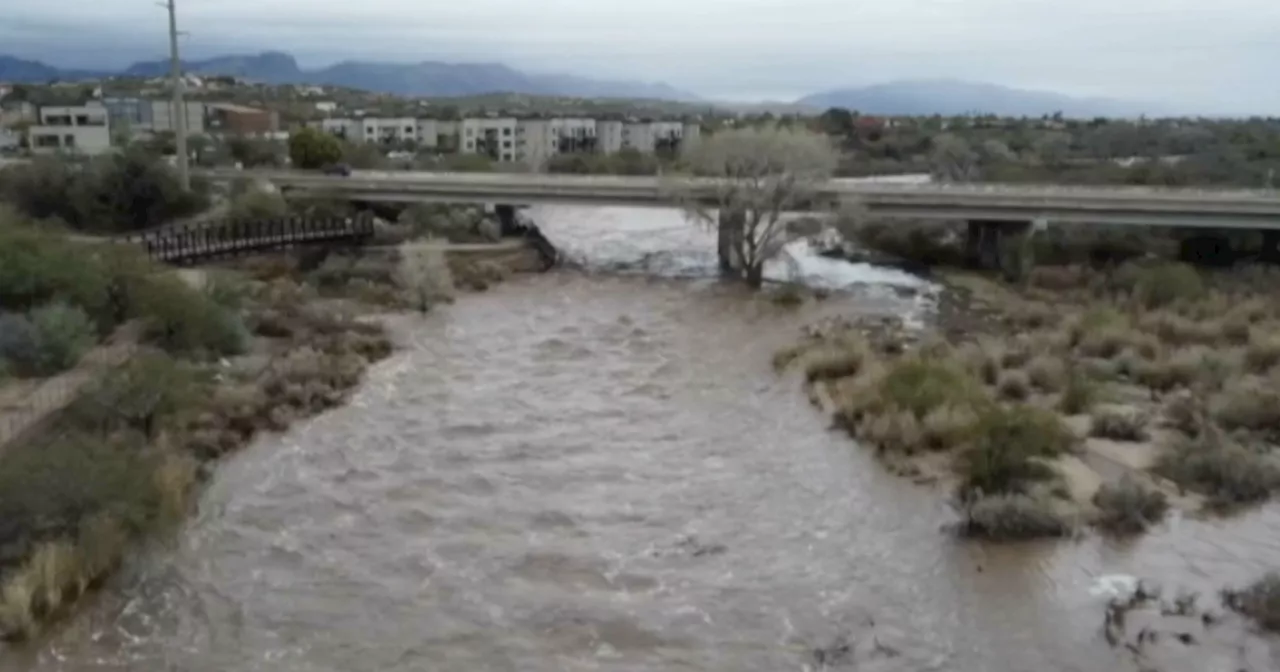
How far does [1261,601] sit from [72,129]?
2631 inches

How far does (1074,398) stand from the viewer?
23.1 meters

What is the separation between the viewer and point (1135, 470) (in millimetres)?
19594

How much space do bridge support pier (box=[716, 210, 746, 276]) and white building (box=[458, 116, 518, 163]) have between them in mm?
49327

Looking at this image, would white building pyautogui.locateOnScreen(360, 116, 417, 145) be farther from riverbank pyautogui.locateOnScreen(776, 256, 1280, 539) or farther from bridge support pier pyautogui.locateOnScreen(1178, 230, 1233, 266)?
riverbank pyautogui.locateOnScreen(776, 256, 1280, 539)

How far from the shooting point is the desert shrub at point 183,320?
24.4 m

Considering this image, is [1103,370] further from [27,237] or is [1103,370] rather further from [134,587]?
[27,237]

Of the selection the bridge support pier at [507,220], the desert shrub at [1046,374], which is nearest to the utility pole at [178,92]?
the bridge support pier at [507,220]

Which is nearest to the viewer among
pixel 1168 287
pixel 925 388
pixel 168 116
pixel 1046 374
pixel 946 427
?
pixel 946 427

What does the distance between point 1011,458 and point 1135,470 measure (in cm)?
332

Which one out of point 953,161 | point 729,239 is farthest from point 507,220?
point 953,161

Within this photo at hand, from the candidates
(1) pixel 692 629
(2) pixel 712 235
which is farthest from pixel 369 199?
(1) pixel 692 629

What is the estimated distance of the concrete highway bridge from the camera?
40.0 m

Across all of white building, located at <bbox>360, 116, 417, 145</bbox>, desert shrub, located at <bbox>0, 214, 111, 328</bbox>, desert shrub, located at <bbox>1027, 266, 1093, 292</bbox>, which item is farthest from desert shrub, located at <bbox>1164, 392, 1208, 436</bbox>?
white building, located at <bbox>360, 116, 417, 145</bbox>

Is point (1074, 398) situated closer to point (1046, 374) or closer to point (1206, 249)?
point (1046, 374)
